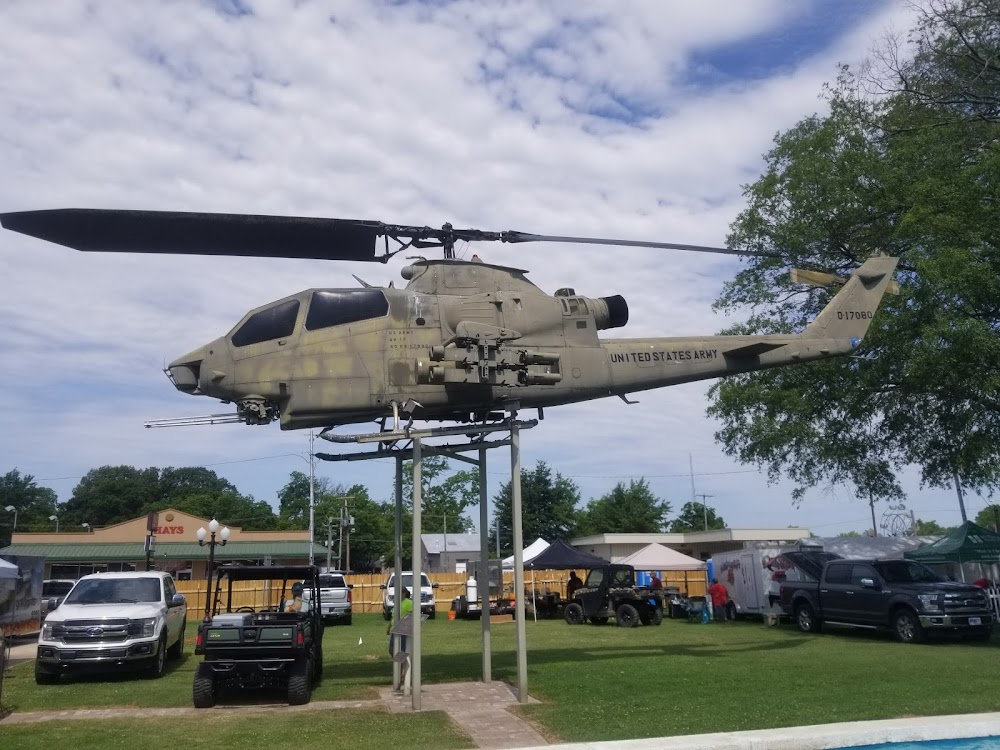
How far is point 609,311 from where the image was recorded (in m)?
12.1

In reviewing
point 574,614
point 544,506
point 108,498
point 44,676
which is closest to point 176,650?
point 44,676

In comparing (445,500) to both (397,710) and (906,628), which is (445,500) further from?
(397,710)

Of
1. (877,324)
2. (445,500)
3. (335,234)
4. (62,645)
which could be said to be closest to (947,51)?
(877,324)

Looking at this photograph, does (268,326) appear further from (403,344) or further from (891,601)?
(891,601)

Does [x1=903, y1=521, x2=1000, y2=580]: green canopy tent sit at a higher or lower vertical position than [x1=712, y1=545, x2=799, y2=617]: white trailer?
higher

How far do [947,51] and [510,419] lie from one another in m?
16.0

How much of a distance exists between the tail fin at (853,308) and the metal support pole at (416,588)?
24.9 feet

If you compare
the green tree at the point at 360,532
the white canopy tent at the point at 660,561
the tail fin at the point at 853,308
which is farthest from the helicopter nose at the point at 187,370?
the green tree at the point at 360,532

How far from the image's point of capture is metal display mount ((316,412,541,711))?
9.80 m

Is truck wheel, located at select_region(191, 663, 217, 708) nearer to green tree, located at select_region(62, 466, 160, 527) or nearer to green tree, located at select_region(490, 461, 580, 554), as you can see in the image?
green tree, located at select_region(490, 461, 580, 554)

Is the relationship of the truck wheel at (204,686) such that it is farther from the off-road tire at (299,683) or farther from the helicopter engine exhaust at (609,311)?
the helicopter engine exhaust at (609,311)

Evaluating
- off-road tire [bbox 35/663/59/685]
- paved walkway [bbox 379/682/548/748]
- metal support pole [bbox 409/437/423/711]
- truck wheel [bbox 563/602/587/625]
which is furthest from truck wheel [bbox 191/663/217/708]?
truck wheel [bbox 563/602/587/625]

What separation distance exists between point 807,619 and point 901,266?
8.85m

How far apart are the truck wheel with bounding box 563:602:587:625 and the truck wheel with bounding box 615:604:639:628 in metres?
1.59
